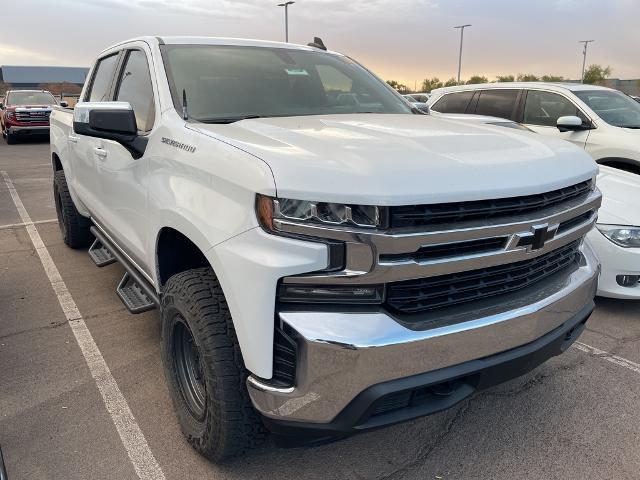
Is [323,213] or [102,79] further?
[102,79]

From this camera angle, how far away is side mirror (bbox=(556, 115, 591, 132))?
641 centimetres

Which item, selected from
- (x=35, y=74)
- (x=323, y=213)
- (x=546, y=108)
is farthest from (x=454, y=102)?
(x=35, y=74)

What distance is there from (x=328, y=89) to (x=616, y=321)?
9.09ft

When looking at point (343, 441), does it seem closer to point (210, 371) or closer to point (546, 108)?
point (210, 371)

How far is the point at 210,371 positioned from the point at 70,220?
4.05 m

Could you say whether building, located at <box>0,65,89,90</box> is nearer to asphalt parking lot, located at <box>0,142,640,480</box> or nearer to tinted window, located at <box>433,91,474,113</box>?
tinted window, located at <box>433,91,474,113</box>

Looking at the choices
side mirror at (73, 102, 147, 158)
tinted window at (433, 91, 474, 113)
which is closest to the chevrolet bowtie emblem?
side mirror at (73, 102, 147, 158)

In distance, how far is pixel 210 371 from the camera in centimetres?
214

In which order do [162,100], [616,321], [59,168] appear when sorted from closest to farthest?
1. [162,100]
2. [616,321]
3. [59,168]

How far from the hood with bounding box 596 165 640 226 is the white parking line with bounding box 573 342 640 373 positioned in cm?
105

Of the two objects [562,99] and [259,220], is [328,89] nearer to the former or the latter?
[259,220]

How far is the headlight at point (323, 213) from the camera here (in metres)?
1.80

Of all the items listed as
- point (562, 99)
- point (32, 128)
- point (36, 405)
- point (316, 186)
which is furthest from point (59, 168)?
point (32, 128)

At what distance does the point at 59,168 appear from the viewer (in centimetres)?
585
